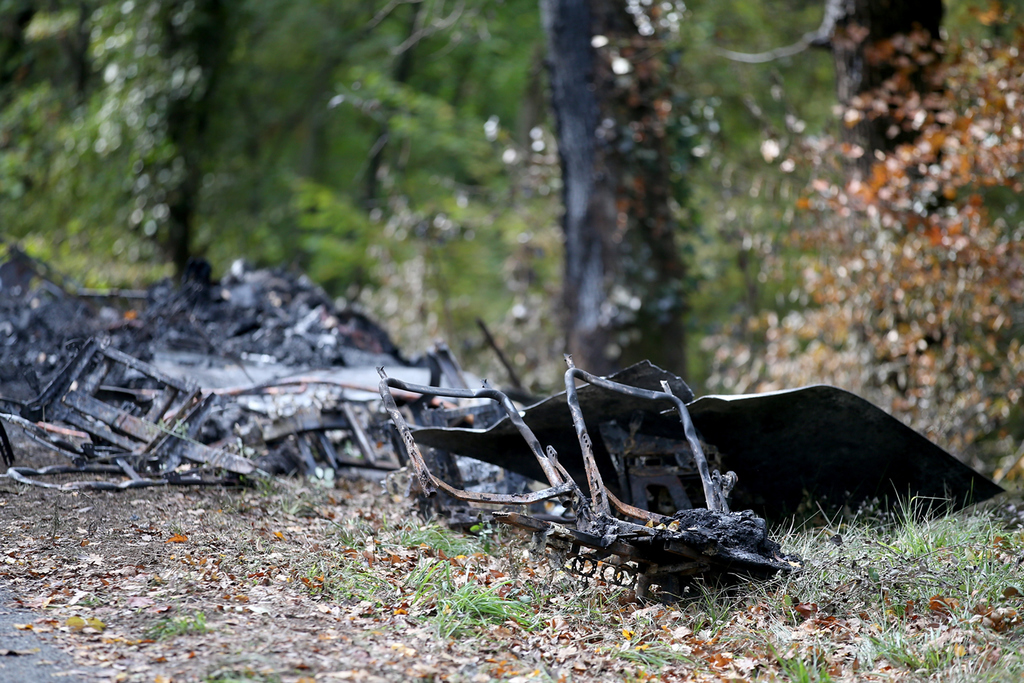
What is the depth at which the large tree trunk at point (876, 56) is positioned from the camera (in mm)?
8850

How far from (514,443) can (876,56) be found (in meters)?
6.31

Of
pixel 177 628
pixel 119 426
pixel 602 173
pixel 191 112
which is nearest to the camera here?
pixel 177 628

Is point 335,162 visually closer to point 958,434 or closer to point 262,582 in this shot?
point 958,434

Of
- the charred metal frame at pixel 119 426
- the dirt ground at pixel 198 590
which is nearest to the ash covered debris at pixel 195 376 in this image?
the charred metal frame at pixel 119 426

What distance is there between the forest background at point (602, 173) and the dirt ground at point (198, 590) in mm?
5460

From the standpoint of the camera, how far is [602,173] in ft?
33.2

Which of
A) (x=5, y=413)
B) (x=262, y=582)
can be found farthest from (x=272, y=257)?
(x=262, y=582)

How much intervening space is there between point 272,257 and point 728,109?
1171 cm

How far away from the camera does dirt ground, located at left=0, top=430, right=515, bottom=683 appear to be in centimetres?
342

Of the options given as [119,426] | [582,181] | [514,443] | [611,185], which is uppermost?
[119,426]

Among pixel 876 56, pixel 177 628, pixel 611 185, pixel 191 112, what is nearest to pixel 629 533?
pixel 177 628

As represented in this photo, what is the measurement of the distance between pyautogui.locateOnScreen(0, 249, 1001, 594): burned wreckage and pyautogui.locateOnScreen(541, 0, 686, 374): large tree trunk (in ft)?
9.53

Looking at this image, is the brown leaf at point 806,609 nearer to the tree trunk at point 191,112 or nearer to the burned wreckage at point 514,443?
the burned wreckage at point 514,443

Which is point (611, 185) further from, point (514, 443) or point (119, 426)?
point (119, 426)
